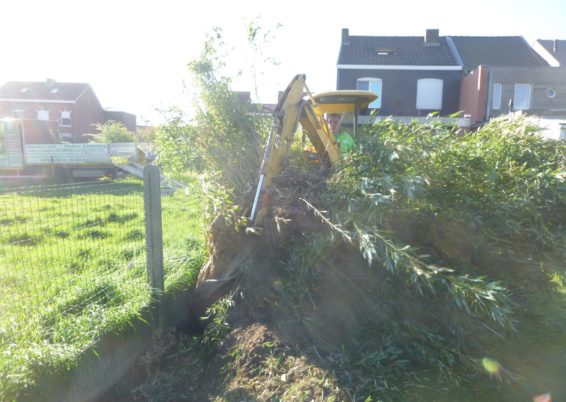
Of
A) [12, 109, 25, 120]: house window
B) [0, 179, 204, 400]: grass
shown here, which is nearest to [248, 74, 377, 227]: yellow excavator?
[0, 179, 204, 400]: grass

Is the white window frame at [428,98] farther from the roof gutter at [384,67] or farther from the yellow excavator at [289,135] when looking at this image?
the yellow excavator at [289,135]

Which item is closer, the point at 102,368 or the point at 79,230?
the point at 102,368

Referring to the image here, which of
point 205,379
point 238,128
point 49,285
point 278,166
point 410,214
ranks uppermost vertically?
point 238,128

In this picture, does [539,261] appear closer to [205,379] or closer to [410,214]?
[410,214]

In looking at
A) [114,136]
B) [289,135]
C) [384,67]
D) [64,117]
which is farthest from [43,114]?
[289,135]

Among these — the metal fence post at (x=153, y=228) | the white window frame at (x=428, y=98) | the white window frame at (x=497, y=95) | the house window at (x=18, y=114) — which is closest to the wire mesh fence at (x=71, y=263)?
the metal fence post at (x=153, y=228)

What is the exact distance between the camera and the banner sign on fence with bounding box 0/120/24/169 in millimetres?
18750

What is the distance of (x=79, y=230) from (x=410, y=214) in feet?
12.3

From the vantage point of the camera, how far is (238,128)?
501 centimetres

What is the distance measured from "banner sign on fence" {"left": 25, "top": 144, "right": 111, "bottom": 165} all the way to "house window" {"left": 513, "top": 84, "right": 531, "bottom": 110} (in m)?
20.0

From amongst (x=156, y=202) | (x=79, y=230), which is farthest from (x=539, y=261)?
(x=79, y=230)

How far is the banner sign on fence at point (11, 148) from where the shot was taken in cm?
1875

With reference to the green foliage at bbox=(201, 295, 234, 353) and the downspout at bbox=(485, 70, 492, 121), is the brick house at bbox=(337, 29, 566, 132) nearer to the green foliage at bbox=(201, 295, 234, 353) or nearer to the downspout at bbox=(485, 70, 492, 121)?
the downspout at bbox=(485, 70, 492, 121)

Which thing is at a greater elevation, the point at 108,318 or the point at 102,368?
the point at 108,318
